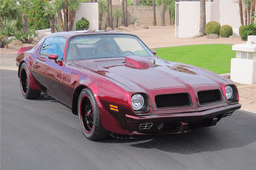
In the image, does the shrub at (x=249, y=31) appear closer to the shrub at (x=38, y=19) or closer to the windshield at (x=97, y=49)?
the shrub at (x=38, y=19)

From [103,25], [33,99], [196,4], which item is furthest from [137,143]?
[103,25]

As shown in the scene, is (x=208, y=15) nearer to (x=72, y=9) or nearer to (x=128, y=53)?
(x=72, y=9)

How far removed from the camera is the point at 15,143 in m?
4.54

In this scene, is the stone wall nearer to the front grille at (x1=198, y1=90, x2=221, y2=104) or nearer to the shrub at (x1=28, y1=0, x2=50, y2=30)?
the shrub at (x1=28, y1=0, x2=50, y2=30)

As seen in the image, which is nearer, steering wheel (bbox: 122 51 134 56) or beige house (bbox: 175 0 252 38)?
steering wheel (bbox: 122 51 134 56)

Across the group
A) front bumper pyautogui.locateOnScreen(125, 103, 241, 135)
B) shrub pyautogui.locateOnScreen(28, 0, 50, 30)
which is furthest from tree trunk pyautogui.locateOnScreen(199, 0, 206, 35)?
front bumper pyautogui.locateOnScreen(125, 103, 241, 135)

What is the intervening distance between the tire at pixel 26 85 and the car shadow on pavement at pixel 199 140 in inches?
117

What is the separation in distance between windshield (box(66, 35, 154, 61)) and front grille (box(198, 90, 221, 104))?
5.49 ft

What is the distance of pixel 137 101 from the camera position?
13.0 feet

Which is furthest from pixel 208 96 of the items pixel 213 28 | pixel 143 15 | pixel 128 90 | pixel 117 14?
pixel 143 15

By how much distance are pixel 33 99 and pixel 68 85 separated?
252cm

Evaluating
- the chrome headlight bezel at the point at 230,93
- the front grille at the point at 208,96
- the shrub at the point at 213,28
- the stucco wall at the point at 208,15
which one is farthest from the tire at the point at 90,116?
the stucco wall at the point at 208,15

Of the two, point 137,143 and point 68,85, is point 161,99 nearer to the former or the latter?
point 137,143

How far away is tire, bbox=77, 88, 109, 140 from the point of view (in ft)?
14.1
